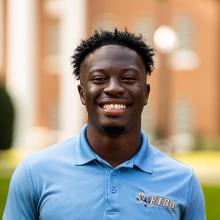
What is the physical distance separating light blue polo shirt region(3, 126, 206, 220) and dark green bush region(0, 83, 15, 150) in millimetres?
21688

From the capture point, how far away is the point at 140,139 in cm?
330

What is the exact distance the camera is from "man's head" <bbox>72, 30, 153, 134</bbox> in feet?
10.2

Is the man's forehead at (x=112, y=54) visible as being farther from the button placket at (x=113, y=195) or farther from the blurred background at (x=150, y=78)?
the blurred background at (x=150, y=78)

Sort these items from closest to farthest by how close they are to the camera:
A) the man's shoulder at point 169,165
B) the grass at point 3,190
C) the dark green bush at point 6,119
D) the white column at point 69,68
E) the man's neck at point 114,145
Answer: the man's neck at point 114,145
the man's shoulder at point 169,165
the grass at point 3,190
the dark green bush at point 6,119
the white column at point 69,68

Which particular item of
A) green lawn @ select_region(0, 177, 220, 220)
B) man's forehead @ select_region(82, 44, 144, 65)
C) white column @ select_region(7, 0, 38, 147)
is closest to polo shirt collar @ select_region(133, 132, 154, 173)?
man's forehead @ select_region(82, 44, 144, 65)

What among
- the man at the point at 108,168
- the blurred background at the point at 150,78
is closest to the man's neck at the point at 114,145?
the man at the point at 108,168

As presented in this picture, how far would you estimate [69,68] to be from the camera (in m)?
35.9

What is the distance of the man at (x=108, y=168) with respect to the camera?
10.1 feet

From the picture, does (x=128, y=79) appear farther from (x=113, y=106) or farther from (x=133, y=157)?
(x=133, y=157)

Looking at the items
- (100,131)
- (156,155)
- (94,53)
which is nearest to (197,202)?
(156,155)

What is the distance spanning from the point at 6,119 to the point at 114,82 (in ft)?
72.3

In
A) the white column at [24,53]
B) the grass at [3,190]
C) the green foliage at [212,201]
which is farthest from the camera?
the white column at [24,53]

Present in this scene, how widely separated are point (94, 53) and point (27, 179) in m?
0.51

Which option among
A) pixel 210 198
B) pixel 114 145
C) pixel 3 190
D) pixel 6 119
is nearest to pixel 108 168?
pixel 114 145
